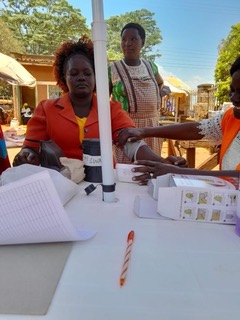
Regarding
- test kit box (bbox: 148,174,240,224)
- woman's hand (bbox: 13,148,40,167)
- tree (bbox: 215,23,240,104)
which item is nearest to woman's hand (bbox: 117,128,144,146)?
woman's hand (bbox: 13,148,40,167)

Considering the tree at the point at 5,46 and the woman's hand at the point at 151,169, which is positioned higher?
the tree at the point at 5,46

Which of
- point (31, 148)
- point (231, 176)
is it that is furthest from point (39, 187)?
point (31, 148)

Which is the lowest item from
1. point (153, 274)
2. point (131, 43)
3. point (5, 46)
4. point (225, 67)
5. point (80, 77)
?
point (153, 274)

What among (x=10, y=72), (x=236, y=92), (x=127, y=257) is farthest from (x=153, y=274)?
(x=10, y=72)

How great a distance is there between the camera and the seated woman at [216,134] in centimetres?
110

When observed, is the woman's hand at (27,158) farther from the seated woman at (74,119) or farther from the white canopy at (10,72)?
the white canopy at (10,72)

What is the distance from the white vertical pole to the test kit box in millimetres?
205

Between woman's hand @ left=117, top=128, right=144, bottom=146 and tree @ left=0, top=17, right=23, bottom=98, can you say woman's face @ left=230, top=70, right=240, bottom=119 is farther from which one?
tree @ left=0, top=17, right=23, bottom=98

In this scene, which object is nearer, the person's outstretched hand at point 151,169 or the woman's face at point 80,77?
the person's outstretched hand at point 151,169

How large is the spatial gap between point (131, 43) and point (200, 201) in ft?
5.96

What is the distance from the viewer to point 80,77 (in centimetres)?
153

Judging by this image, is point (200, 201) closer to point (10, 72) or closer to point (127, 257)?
point (127, 257)

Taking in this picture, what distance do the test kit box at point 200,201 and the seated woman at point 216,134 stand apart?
265mm

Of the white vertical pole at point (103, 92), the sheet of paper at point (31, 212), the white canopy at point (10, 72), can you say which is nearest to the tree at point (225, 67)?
the white canopy at point (10, 72)
